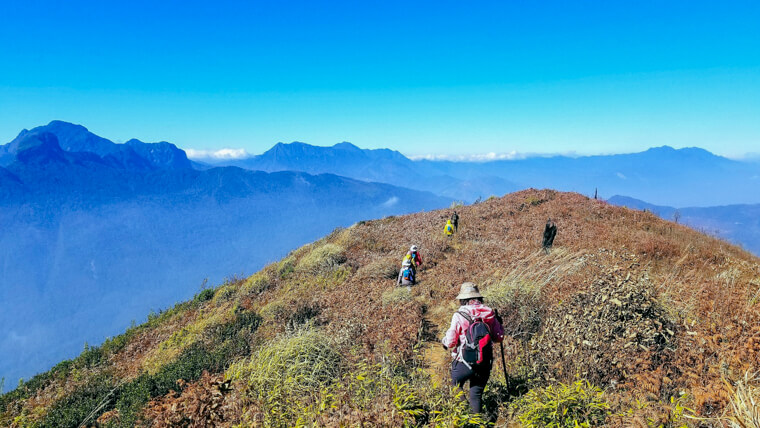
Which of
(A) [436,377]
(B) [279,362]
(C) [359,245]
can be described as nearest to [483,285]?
(A) [436,377]

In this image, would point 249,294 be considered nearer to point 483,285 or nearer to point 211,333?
point 211,333

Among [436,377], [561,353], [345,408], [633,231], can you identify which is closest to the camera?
[345,408]

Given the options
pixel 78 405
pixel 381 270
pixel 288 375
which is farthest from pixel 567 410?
pixel 381 270

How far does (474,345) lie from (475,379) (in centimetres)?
49

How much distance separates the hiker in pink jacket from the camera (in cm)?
429

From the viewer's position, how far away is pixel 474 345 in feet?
14.1

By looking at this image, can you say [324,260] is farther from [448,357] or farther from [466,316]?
[466,316]

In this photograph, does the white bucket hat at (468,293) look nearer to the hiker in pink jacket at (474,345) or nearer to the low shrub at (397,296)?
the hiker in pink jacket at (474,345)

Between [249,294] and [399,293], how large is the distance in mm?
9784

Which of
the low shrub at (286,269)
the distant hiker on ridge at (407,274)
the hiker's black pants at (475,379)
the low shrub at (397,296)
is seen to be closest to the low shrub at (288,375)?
the hiker's black pants at (475,379)

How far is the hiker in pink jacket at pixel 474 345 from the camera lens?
4.29m

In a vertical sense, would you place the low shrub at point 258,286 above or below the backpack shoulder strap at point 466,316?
below

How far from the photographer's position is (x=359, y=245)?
65.2ft

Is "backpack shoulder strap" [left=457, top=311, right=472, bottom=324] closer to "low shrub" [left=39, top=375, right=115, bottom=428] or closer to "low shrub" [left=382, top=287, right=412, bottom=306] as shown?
"low shrub" [left=382, top=287, right=412, bottom=306]
